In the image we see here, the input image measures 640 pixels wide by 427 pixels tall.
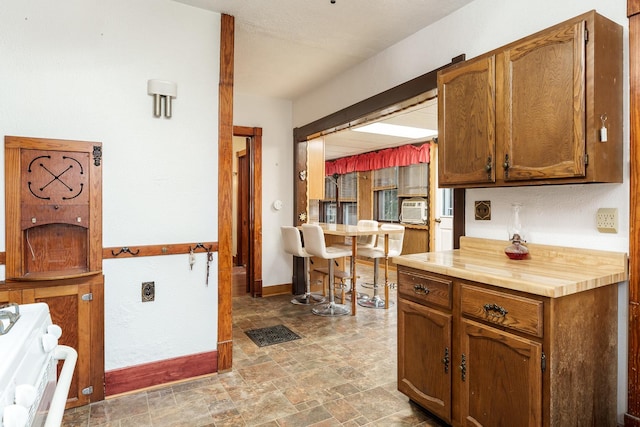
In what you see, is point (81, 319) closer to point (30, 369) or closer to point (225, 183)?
point (225, 183)

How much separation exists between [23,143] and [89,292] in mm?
895

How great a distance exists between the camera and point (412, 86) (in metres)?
2.83

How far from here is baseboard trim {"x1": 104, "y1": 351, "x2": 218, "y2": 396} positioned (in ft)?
7.43

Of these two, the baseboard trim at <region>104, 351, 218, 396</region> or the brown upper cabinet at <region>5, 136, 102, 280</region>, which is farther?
the baseboard trim at <region>104, 351, 218, 396</region>

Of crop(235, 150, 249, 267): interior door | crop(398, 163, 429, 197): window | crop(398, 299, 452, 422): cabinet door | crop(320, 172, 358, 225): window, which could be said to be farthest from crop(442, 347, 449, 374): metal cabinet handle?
crop(320, 172, 358, 225): window

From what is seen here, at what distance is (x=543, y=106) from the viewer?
5.64 feet

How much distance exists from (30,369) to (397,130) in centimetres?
510

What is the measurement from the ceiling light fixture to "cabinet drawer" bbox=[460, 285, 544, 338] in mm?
3576

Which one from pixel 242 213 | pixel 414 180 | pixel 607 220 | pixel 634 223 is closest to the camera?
pixel 634 223

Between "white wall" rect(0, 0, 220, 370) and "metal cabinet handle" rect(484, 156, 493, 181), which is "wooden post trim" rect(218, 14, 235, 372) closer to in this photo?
"white wall" rect(0, 0, 220, 370)

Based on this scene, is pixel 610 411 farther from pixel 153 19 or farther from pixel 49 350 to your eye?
pixel 153 19

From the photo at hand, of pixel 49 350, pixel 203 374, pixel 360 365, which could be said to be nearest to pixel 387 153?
pixel 360 365

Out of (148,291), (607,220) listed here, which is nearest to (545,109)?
(607,220)

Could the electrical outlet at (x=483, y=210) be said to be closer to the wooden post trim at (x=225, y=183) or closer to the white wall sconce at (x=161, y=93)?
the wooden post trim at (x=225, y=183)
